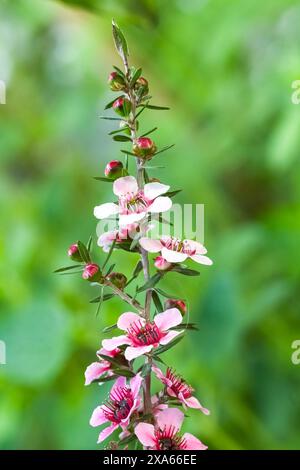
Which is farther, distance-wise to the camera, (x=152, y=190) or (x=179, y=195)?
(x=179, y=195)

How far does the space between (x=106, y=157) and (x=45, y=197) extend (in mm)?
170

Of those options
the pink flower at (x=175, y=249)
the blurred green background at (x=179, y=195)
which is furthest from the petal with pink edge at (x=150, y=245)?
the blurred green background at (x=179, y=195)

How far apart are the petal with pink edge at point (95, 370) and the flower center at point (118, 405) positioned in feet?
0.04

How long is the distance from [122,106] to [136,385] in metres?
0.13

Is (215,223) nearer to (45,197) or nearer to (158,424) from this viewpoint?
(45,197)

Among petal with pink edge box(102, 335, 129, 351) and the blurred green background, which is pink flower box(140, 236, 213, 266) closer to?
petal with pink edge box(102, 335, 129, 351)

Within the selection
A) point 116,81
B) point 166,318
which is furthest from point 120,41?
point 166,318

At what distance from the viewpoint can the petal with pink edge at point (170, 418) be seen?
1.12ft

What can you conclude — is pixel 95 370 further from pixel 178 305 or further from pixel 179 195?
pixel 179 195

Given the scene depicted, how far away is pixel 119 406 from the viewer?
1.11ft

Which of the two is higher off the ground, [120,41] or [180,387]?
[120,41]

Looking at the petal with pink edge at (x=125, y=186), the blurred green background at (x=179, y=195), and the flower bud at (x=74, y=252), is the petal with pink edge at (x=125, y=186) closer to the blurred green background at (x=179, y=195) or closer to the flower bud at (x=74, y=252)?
the flower bud at (x=74, y=252)

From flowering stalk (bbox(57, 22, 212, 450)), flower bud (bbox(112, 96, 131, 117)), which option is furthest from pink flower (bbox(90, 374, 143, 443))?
flower bud (bbox(112, 96, 131, 117))

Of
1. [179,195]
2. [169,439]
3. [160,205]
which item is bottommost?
[169,439]
